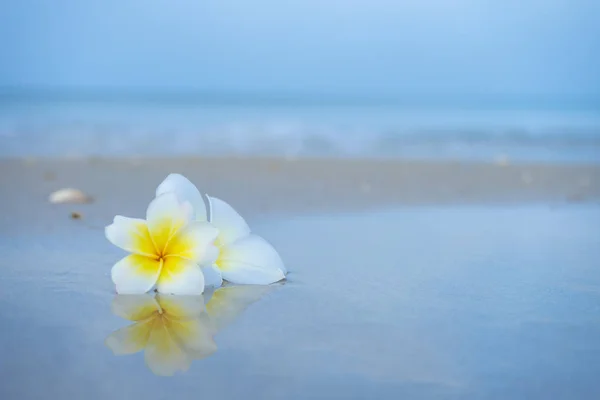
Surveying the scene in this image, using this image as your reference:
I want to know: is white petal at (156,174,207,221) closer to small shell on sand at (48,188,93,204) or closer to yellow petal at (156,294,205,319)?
yellow petal at (156,294,205,319)

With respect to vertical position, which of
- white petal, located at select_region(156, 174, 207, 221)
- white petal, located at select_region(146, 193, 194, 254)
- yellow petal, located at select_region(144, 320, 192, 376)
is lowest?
yellow petal, located at select_region(144, 320, 192, 376)

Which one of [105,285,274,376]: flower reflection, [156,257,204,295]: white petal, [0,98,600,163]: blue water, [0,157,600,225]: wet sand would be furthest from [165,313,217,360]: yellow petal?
[0,98,600,163]: blue water

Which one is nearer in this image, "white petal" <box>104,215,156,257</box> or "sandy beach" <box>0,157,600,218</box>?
"white petal" <box>104,215,156,257</box>

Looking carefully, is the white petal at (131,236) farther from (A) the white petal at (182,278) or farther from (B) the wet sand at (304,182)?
(B) the wet sand at (304,182)

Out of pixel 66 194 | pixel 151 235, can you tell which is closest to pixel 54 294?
pixel 151 235

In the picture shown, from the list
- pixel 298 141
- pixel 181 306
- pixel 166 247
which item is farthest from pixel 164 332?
pixel 298 141
